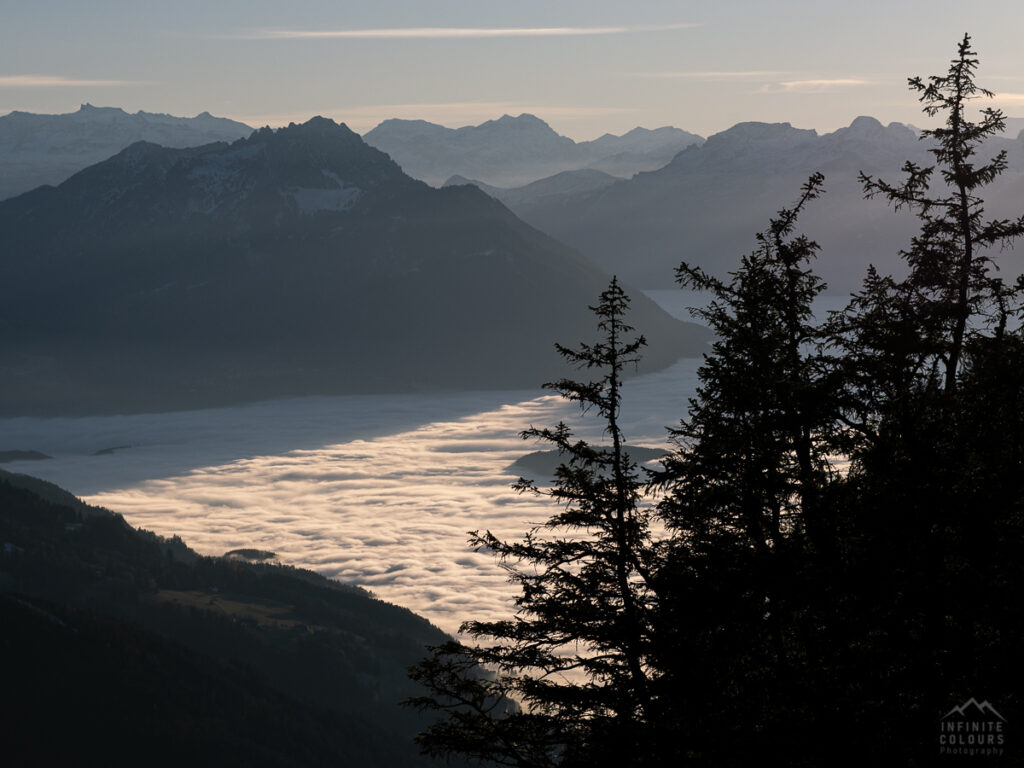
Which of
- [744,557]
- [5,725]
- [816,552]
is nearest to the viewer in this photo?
[816,552]

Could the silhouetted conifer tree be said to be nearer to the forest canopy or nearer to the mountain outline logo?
the forest canopy

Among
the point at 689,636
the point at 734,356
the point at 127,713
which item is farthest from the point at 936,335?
the point at 127,713

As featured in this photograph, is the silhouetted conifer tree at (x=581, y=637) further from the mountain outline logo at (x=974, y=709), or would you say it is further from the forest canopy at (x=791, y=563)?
the mountain outline logo at (x=974, y=709)

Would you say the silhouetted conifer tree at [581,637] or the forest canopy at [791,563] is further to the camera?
the silhouetted conifer tree at [581,637]

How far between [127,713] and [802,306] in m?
185

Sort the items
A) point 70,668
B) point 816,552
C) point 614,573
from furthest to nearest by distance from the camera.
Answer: point 70,668 < point 614,573 < point 816,552

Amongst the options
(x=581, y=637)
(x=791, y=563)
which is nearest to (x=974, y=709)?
(x=791, y=563)

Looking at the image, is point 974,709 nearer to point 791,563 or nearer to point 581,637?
point 791,563

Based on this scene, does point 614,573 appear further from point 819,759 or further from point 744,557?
point 819,759

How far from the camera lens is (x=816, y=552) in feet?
57.9

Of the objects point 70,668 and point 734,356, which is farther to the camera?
point 70,668

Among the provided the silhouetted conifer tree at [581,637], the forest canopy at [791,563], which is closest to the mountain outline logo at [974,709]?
the forest canopy at [791,563]

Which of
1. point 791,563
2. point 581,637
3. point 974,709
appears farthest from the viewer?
point 581,637

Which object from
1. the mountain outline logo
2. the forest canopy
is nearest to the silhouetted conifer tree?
the forest canopy
